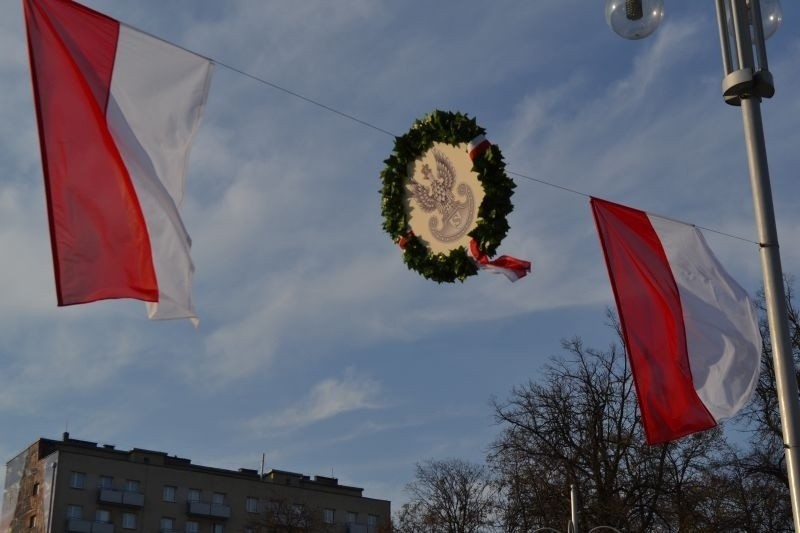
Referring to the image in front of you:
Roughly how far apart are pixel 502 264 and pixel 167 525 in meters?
79.1

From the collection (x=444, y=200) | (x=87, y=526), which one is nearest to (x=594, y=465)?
(x=444, y=200)

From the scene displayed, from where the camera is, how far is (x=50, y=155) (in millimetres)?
10477

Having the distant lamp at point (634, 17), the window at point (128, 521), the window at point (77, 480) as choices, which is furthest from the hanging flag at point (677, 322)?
the window at point (128, 521)

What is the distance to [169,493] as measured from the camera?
288 feet

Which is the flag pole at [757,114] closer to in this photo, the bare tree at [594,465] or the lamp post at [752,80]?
the lamp post at [752,80]

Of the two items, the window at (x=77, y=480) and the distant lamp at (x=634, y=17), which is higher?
the window at (x=77, y=480)

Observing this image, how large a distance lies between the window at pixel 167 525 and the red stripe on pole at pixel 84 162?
7974cm

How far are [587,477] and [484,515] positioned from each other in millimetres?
18445

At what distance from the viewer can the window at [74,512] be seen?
81.7 meters

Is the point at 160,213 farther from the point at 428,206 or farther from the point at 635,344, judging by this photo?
the point at 635,344

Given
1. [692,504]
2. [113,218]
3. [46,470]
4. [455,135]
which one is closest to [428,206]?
[455,135]

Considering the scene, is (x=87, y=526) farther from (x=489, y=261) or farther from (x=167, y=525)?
(x=489, y=261)

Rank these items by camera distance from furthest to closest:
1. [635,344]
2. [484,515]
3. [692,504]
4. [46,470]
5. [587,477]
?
1. [46,470]
2. [484,515]
3. [587,477]
4. [692,504]
5. [635,344]

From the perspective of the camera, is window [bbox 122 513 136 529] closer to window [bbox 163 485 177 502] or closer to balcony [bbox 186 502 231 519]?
window [bbox 163 485 177 502]
